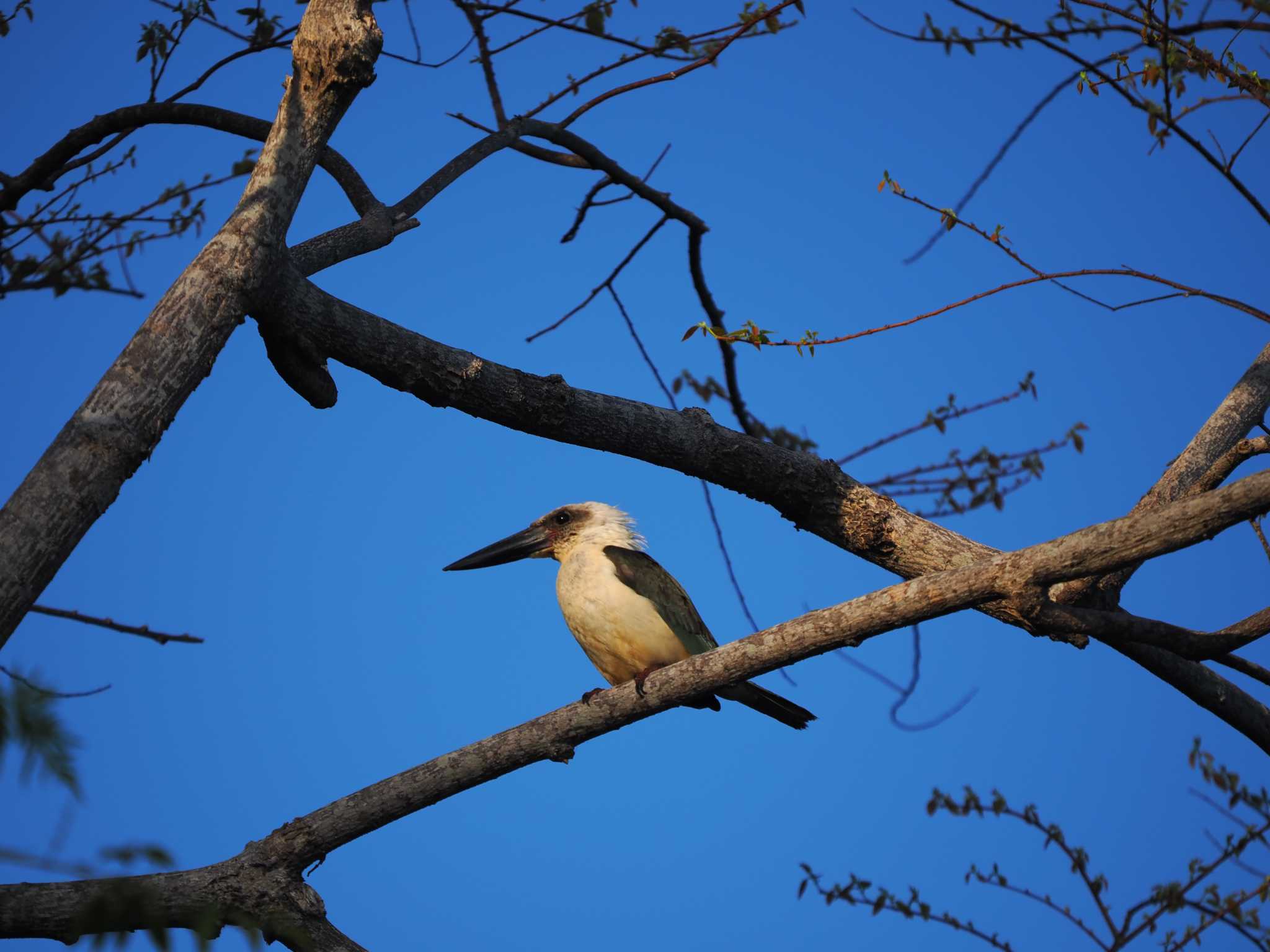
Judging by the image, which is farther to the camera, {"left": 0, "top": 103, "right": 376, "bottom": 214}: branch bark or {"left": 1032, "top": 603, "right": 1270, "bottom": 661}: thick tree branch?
{"left": 0, "top": 103, "right": 376, "bottom": 214}: branch bark

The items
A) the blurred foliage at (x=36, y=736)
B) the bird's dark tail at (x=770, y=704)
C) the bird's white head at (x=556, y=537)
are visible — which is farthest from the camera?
the bird's white head at (x=556, y=537)

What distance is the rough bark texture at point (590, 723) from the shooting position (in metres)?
2.36

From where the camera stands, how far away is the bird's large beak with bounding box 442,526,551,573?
16.8ft

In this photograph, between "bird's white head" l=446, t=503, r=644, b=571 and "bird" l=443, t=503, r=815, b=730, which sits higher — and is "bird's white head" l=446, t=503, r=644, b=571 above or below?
above

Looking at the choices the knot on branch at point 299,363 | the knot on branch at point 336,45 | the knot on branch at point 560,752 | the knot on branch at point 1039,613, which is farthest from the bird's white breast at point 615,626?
the knot on branch at point 336,45

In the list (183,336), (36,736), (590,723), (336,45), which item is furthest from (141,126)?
(36,736)

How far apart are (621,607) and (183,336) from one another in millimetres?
2087

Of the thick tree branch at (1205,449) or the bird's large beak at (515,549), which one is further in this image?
the bird's large beak at (515,549)

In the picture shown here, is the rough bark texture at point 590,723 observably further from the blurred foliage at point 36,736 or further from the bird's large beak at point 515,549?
the bird's large beak at point 515,549

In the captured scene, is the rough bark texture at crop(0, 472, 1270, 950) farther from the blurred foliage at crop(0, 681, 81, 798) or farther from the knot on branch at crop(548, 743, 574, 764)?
the blurred foliage at crop(0, 681, 81, 798)

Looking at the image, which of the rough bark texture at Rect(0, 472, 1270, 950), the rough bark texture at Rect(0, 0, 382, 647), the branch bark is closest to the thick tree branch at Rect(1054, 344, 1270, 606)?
the rough bark texture at Rect(0, 472, 1270, 950)

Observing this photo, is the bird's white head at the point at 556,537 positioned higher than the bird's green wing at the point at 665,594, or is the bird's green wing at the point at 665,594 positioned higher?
the bird's white head at the point at 556,537

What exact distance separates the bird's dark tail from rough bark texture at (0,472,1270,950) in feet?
2.68

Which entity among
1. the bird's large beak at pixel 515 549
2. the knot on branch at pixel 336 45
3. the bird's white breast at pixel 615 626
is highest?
the knot on branch at pixel 336 45
